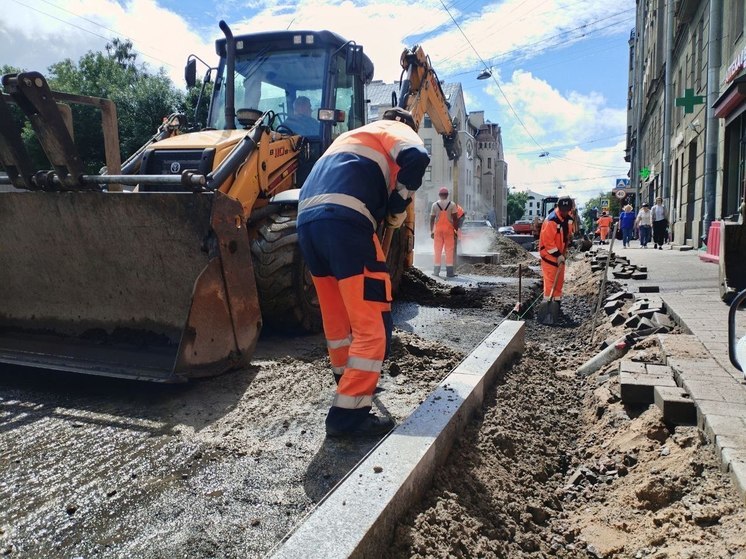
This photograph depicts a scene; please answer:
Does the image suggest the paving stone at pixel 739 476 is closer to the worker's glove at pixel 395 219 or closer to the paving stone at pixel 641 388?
the paving stone at pixel 641 388

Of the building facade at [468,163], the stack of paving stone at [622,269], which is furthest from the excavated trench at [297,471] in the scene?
the building facade at [468,163]

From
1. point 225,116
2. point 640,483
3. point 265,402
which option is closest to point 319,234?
point 265,402

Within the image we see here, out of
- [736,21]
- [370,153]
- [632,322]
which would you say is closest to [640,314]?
[632,322]

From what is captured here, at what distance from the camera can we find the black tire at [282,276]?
17.4 feet

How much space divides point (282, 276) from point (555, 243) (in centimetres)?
419

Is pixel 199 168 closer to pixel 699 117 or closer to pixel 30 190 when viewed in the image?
pixel 30 190

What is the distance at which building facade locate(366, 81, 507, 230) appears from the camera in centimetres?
4694

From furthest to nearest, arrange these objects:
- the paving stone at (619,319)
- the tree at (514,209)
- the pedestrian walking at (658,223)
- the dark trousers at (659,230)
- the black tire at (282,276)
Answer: the tree at (514,209) → the dark trousers at (659,230) → the pedestrian walking at (658,223) → the paving stone at (619,319) → the black tire at (282,276)

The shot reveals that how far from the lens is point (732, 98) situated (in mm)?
10867

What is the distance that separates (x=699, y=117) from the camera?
15812mm

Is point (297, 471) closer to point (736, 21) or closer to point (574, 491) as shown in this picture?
point (574, 491)

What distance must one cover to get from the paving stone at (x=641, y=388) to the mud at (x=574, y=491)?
0.08 metres

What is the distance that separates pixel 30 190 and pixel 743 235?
6.55 m

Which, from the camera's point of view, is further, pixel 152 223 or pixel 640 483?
pixel 152 223
